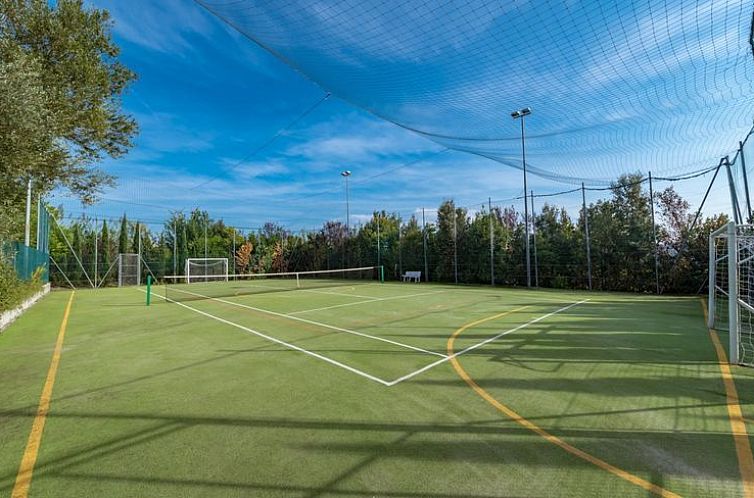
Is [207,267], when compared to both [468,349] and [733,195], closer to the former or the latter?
[468,349]

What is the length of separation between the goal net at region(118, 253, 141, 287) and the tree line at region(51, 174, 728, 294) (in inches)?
20.6

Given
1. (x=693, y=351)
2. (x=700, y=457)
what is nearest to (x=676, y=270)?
(x=693, y=351)

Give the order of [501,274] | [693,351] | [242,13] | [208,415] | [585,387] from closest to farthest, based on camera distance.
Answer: [208,415]
[585,387]
[693,351]
[242,13]
[501,274]

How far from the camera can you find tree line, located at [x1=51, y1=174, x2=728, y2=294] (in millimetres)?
15625

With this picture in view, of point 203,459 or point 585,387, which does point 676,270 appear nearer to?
point 585,387

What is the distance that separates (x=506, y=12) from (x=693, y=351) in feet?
20.5

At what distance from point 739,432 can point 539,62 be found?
21.8ft

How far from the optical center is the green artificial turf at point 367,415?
8.43ft

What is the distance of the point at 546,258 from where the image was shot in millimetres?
18859

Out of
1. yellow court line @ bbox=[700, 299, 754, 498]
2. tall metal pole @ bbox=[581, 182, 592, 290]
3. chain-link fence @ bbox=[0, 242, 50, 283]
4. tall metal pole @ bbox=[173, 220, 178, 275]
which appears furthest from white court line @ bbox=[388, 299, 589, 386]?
tall metal pole @ bbox=[173, 220, 178, 275]

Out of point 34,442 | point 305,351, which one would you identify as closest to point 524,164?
point 305,351

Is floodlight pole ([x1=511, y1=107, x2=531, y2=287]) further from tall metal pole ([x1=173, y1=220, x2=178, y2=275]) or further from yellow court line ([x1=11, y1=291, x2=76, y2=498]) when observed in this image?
tall metal pole ([x1=173, y1=220, x2=178, y2=275])

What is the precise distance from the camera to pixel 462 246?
22.5 meters

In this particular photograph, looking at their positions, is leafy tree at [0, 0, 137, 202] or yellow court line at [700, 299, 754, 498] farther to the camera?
leafy tree at [0, 0, 137, 202]
